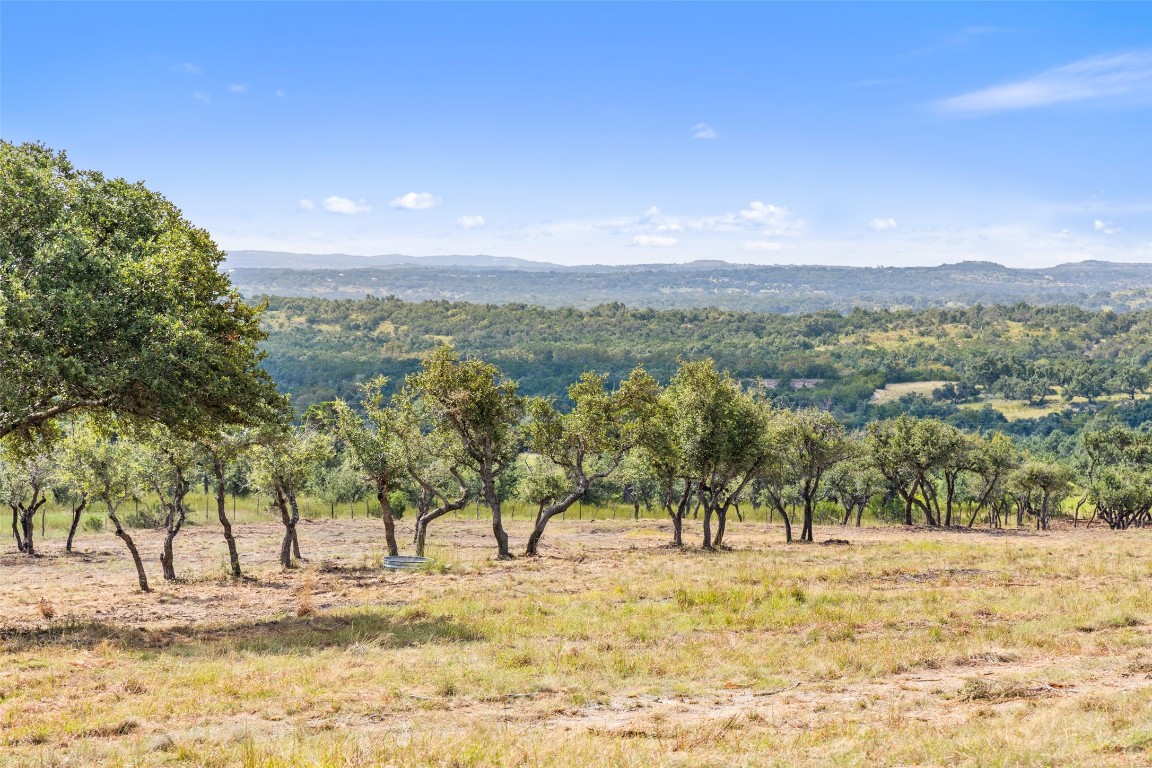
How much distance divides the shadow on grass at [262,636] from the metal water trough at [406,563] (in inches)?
560

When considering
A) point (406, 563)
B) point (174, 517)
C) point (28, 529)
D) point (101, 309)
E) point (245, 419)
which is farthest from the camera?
point (28, 529)

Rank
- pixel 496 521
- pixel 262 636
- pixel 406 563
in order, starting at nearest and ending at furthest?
pixel 262 636
pixel 406 563
pixel 496 521

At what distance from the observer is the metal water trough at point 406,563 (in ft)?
128

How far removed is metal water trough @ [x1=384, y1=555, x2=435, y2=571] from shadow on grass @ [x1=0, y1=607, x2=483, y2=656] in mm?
14232

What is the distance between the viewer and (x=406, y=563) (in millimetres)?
39188

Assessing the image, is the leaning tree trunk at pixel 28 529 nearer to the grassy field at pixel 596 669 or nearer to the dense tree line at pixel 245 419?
the dense tree line at pixel 245 419

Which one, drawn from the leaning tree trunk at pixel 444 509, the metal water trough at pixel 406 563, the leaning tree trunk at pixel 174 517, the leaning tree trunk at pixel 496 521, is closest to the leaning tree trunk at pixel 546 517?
the leaning tree trunk at pixel 496 521

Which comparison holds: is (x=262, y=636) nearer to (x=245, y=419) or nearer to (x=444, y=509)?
(x=245, y=419)

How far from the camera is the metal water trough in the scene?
3888 centimetres

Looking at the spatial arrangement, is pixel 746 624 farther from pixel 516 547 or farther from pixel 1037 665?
pixel 516 547

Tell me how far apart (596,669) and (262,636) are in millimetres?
9352

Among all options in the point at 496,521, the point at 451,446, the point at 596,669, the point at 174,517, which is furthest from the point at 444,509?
the point at 596,669

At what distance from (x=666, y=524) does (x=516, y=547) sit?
83.0ft

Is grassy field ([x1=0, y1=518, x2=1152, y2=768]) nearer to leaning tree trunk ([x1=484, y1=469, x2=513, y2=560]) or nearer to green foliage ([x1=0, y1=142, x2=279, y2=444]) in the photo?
green foliage ([x1=0, y1=142, x2=279, y2=444])
